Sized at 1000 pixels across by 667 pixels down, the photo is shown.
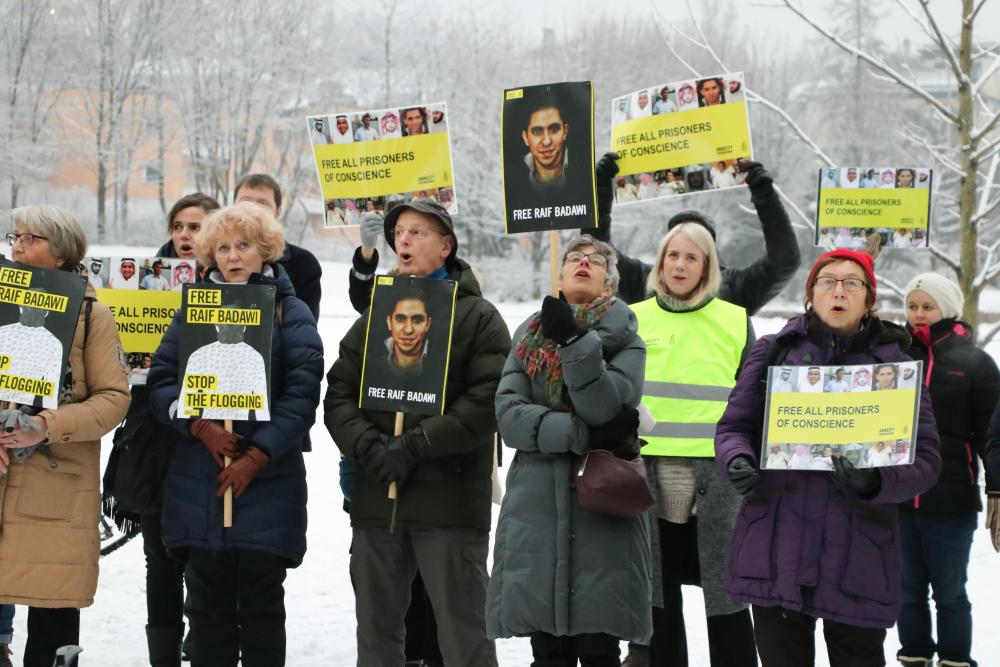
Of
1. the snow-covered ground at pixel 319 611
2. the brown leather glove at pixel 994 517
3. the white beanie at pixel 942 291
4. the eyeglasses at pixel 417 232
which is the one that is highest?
the eyeglasses at pixel 417 232

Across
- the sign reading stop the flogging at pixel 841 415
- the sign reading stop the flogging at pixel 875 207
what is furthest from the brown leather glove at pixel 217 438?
the sign reading stop the flogging at pixel 875 207

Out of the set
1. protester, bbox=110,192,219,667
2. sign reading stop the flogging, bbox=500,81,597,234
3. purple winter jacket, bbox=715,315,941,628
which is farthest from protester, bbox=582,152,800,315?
protester, bbox=110,192,219,667

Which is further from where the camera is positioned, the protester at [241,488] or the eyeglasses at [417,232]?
the eyeglasses at [417,232]

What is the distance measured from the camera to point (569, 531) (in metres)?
3.99

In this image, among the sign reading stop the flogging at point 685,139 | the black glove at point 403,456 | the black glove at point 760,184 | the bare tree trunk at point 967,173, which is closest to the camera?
the black glove at point 403,456

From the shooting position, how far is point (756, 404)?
155 inches

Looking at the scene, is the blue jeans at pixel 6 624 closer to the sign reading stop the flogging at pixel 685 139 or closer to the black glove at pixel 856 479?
the sign reading stop the flogging at pixel 685 139

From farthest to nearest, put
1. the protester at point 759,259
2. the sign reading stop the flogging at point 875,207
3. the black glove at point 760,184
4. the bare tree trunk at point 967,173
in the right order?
the bare tree trunk at point 967,173 < the sign reading stop the flogging at point 875,207 < the black glove at point 760,184 < the protester at point 759,259

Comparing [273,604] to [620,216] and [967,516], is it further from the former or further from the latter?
[620,216]

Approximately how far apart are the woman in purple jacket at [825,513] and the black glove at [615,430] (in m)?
0.32

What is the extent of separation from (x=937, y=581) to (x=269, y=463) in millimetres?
3305

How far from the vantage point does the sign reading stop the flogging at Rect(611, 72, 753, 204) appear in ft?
18.4

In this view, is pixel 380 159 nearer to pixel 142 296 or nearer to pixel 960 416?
pixel 142 296

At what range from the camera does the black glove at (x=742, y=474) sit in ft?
12.2
